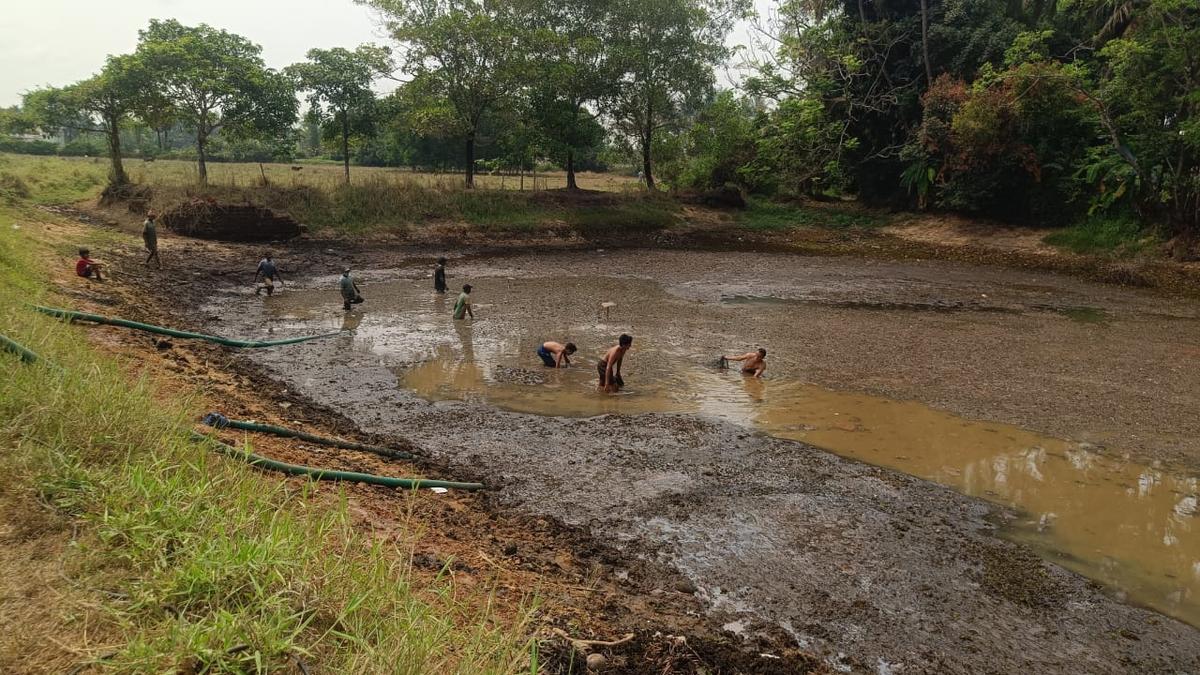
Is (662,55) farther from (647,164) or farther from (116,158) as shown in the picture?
(116,158)

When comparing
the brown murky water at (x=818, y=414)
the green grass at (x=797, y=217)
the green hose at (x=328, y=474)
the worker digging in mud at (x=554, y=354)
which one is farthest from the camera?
the green grass at (x=797, y=217)

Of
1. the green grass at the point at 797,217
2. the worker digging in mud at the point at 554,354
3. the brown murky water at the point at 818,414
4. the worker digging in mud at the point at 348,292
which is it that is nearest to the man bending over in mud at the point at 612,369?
the brown murky water at the point at 818,414

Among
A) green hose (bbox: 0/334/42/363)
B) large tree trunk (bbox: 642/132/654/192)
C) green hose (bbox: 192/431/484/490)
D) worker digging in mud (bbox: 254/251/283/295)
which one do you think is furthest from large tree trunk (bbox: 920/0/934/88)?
green hose (bbox: 0/334/42/363)

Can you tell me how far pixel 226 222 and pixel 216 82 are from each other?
5.48 meters

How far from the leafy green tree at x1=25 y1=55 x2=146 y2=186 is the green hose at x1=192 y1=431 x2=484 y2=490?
23787mm

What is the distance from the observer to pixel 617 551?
5.66 meters

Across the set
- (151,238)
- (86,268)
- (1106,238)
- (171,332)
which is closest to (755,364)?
(171,332)

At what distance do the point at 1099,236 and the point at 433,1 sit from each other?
28.4 meters

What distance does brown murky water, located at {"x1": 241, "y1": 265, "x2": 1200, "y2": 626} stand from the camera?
613 centimetres

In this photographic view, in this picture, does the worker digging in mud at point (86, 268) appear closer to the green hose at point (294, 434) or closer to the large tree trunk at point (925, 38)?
the green hose at point (294, 434)

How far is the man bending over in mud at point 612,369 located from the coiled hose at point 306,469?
12.5 ft

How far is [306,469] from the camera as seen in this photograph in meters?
5.65

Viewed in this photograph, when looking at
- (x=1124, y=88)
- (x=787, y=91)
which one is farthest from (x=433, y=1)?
(x=1124, y=88)

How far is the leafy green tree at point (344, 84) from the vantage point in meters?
27.5
